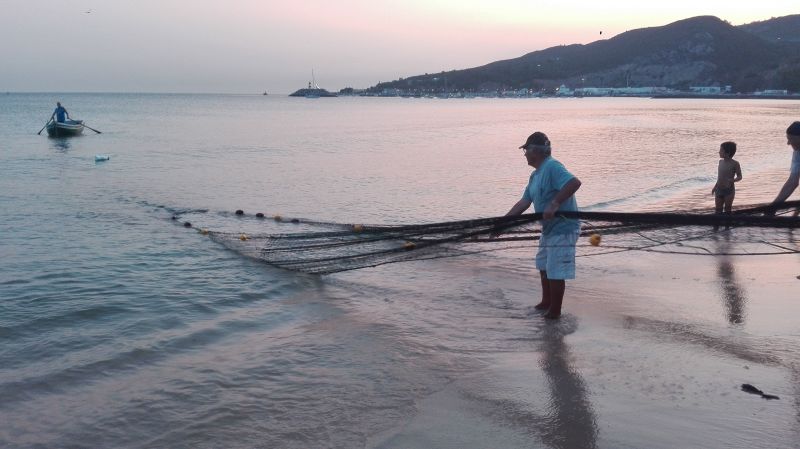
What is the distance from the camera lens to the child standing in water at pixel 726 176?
1119cm

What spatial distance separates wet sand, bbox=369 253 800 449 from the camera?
14.4 feet

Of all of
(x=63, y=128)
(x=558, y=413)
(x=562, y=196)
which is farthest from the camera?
(x=63, y=128)

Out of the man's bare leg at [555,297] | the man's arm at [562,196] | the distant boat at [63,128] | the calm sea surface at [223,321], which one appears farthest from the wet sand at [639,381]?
the distant boat at [63,128]

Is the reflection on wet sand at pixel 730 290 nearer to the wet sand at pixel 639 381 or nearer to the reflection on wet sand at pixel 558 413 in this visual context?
the wet sand at pixel 639 381

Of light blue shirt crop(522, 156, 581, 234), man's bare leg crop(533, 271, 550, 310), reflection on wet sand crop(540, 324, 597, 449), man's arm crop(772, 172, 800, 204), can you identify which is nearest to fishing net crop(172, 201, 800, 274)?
light blue shirt crop(522, 156, 581, 234)

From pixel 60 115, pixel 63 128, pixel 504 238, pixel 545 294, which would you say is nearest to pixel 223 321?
pixel 504 238

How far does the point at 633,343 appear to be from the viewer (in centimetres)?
613

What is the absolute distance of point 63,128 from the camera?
135 feet

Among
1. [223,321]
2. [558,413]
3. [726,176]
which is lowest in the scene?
[223,321]

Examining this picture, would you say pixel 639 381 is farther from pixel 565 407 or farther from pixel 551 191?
pixel 551 191

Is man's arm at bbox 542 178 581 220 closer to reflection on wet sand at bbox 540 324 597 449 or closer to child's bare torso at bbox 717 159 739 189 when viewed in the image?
reflection on wet sand at bbox 540 324 597 449

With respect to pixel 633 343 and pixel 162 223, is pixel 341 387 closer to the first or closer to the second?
pixel 633 343

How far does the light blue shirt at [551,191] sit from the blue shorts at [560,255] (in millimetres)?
59

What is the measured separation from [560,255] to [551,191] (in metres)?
0.63
